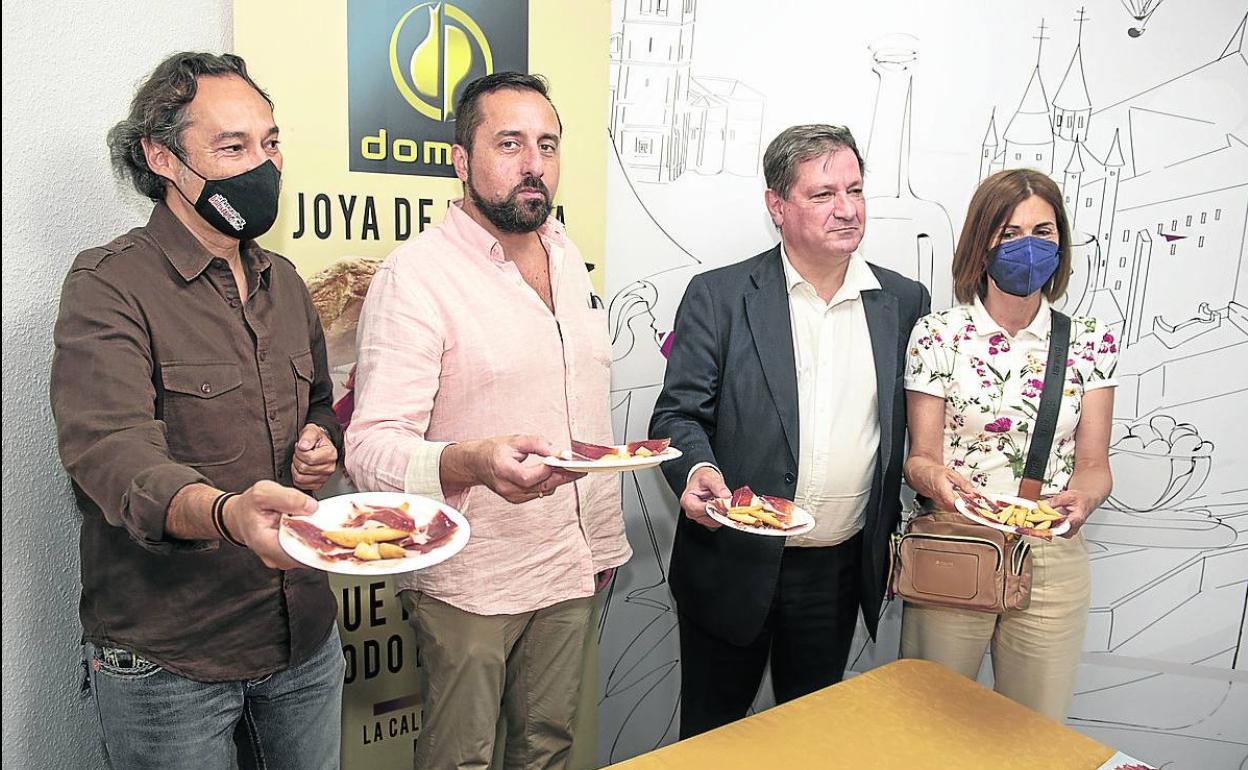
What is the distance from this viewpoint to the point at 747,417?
2352 millimetres

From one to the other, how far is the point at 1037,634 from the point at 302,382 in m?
1.90

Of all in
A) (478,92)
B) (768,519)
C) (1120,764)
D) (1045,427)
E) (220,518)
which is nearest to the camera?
(220,518)

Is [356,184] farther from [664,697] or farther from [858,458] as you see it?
[664,697]

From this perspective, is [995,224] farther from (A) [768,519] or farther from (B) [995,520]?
(A) [768,519]

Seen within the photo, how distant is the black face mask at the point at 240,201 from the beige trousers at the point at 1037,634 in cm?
191

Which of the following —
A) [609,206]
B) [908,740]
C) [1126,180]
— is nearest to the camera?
[908,740]

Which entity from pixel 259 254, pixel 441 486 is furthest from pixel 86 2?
pixel 441 486

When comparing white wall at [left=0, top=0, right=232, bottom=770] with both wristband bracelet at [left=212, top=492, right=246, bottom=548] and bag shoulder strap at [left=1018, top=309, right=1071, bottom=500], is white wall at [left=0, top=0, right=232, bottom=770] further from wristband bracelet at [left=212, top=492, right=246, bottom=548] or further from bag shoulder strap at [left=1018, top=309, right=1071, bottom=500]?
bag shoulder strap at [left=1018, top=309, right=1071, bottom=500]

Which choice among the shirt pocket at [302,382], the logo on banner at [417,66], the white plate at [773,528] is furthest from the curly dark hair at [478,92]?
the white plate at [773,528]

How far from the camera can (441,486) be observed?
1.79 meters

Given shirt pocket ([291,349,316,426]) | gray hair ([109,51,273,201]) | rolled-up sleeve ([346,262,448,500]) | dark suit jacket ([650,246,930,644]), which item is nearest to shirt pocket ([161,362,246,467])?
shirt pocket ([291,349,316,426])

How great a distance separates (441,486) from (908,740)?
1.08 metres

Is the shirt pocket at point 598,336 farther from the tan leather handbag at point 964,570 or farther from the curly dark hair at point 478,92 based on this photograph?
the tan leather handbag at point 964,570

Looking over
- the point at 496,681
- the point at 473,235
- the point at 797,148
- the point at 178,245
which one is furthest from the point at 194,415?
the point at 797,148
